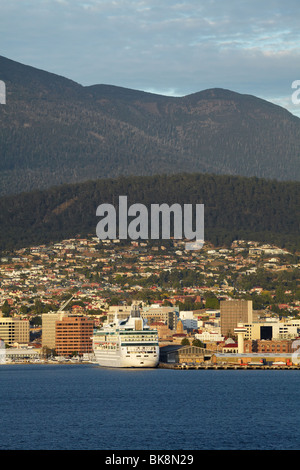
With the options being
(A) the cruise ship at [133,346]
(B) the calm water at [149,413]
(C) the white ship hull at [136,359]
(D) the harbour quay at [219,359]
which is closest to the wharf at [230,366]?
(D) the harbour quay at [219,359]

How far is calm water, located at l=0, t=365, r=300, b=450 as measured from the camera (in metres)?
73.9

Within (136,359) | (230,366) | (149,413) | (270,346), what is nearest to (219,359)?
(230,366)

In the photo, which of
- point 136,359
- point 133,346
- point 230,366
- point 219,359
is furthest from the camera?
point 219,359

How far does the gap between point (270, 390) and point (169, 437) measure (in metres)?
42.5

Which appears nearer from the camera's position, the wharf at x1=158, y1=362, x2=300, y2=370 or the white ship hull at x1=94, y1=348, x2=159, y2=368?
the white ship hull at x1=94, y1=348, x2=159, y2=368

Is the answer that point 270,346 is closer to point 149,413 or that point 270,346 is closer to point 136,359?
point 136,359

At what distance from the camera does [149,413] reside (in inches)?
3568

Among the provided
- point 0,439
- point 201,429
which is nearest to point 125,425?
point 201,429

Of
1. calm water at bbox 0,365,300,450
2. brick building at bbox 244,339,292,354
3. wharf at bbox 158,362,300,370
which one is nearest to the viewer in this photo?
calm water at bbox 0,365,300,450

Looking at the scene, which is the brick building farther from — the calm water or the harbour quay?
the calm water

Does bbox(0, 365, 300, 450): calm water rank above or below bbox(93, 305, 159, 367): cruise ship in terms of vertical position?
below

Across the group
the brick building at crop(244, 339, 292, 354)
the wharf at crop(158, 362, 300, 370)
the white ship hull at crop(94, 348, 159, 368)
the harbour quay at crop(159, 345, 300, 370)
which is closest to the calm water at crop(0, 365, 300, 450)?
the white ship hull at crop(94, 348, 159, 368)

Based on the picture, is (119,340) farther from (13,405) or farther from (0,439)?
(0,439)
